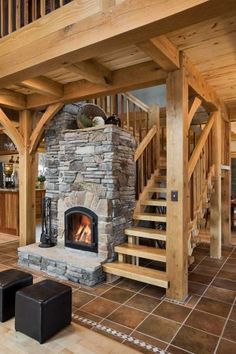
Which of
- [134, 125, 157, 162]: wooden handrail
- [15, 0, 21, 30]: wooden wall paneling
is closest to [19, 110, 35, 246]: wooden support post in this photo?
[134, 125, 157, 162]: wooden handrail

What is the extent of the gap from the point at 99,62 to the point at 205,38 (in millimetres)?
1182

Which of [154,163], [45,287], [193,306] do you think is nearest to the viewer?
[45,287]

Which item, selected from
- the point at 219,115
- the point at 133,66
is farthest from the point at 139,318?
the point at 219,115

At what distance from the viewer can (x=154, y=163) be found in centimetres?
502

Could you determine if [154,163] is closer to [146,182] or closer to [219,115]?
[146,182]

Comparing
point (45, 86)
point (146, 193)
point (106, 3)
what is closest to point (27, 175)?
point (45, 86)

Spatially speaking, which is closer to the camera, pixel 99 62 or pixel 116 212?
pixel 99 62

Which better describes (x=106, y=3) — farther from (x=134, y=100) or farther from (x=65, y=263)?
(x=134, y=100)

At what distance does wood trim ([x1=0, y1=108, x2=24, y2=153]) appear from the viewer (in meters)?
4.17

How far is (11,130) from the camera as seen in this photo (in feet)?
14.2

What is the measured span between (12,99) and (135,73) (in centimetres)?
217

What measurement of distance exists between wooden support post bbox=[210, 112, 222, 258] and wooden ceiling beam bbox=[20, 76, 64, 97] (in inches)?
98.5

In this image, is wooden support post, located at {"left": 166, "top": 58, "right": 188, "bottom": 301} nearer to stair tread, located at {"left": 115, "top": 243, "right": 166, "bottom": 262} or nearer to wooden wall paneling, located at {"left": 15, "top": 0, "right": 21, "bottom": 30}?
stair tread, located at {"left": 115, "top": 243, "right": 166, "bottom": 262}

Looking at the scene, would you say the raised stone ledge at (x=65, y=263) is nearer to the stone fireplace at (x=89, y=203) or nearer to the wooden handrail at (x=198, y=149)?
the stone fireplace at (x=89, y=203)
